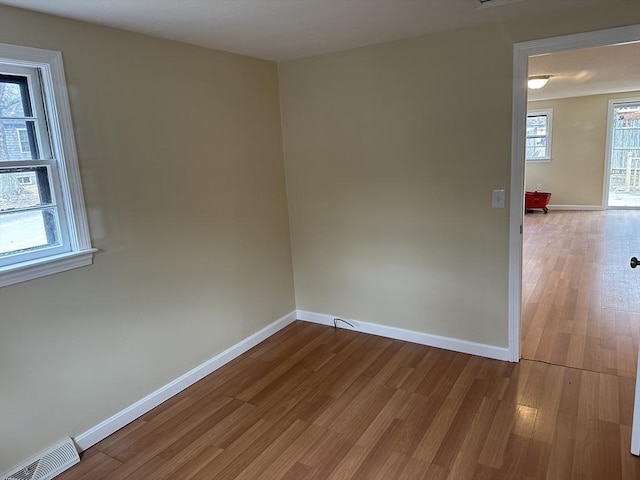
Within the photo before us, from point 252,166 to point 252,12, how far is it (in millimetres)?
1326

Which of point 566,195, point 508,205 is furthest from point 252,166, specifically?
point 566,195

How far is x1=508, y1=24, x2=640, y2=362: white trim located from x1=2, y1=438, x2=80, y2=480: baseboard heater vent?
2793mm

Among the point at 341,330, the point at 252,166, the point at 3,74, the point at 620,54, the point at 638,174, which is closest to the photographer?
the point at 3,74

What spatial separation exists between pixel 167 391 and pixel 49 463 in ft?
2.48

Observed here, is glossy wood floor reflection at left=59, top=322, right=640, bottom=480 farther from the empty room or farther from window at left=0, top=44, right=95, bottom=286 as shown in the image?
window at left=0, top=44, right=95, bottom=286

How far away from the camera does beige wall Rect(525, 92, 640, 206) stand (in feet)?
28.5

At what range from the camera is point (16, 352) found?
82.7 inches

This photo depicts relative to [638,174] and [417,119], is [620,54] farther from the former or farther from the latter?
[638,174]

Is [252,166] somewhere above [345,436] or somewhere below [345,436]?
above

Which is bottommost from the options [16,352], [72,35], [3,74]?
[16,352]

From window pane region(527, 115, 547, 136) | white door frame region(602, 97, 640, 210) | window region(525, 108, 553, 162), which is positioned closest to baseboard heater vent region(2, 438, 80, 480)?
window region(525, 108, 553, 162)

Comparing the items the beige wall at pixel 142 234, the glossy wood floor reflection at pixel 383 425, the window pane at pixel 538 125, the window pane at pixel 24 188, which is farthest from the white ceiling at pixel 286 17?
the window pane at pixel 538 125

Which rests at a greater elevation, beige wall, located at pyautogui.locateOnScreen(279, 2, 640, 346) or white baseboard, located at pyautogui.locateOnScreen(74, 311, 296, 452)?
beige wall, located at pyautogui.locateOnScreen(279, 2, 640, 346)

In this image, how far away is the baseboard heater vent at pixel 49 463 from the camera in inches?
83.6
